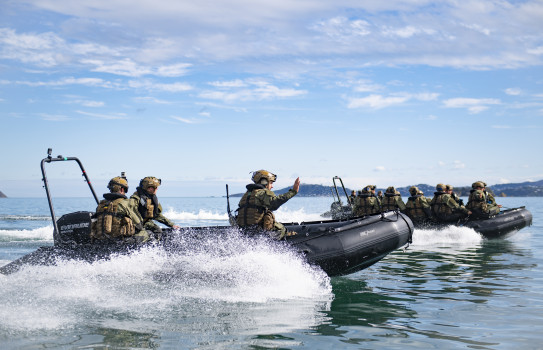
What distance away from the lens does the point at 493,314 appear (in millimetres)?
7043

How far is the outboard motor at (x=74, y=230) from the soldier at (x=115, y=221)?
114mm

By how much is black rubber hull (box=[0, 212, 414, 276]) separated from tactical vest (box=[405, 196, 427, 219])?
23.3 feet

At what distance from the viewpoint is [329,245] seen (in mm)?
8930

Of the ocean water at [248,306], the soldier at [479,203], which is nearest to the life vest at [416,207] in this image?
the soldier at [479,203]

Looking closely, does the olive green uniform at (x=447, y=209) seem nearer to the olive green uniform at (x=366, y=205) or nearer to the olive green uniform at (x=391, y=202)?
the olive green uniform at (x=391, y=202)

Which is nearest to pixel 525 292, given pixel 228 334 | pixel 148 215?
pixel 228 334

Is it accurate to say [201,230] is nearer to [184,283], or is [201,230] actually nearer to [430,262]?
[184,283]

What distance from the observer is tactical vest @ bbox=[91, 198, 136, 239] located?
7.93 metres

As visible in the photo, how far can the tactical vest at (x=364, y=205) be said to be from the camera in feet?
57.2

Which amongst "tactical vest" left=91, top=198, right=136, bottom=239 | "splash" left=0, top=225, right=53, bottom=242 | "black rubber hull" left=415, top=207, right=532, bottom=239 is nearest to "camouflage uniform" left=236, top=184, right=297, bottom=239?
"tactical vest" left=91, top=198, right=136, bottom=239

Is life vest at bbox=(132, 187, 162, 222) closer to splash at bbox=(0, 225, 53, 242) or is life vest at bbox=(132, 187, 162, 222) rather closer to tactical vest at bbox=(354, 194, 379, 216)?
tactical vest at bbox=(354, 194, 379, 216)

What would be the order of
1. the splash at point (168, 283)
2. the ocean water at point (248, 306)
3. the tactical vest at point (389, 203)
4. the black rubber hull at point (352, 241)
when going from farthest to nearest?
the tactical vest at point (389, 203) < the black rubber hull at point (352, 241) < the splash at point (168, 283) < the ocean water at point (248, 306)

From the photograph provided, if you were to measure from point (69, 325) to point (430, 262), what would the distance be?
28.0 ft

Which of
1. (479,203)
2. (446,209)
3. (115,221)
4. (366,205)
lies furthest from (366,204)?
(115,221)
